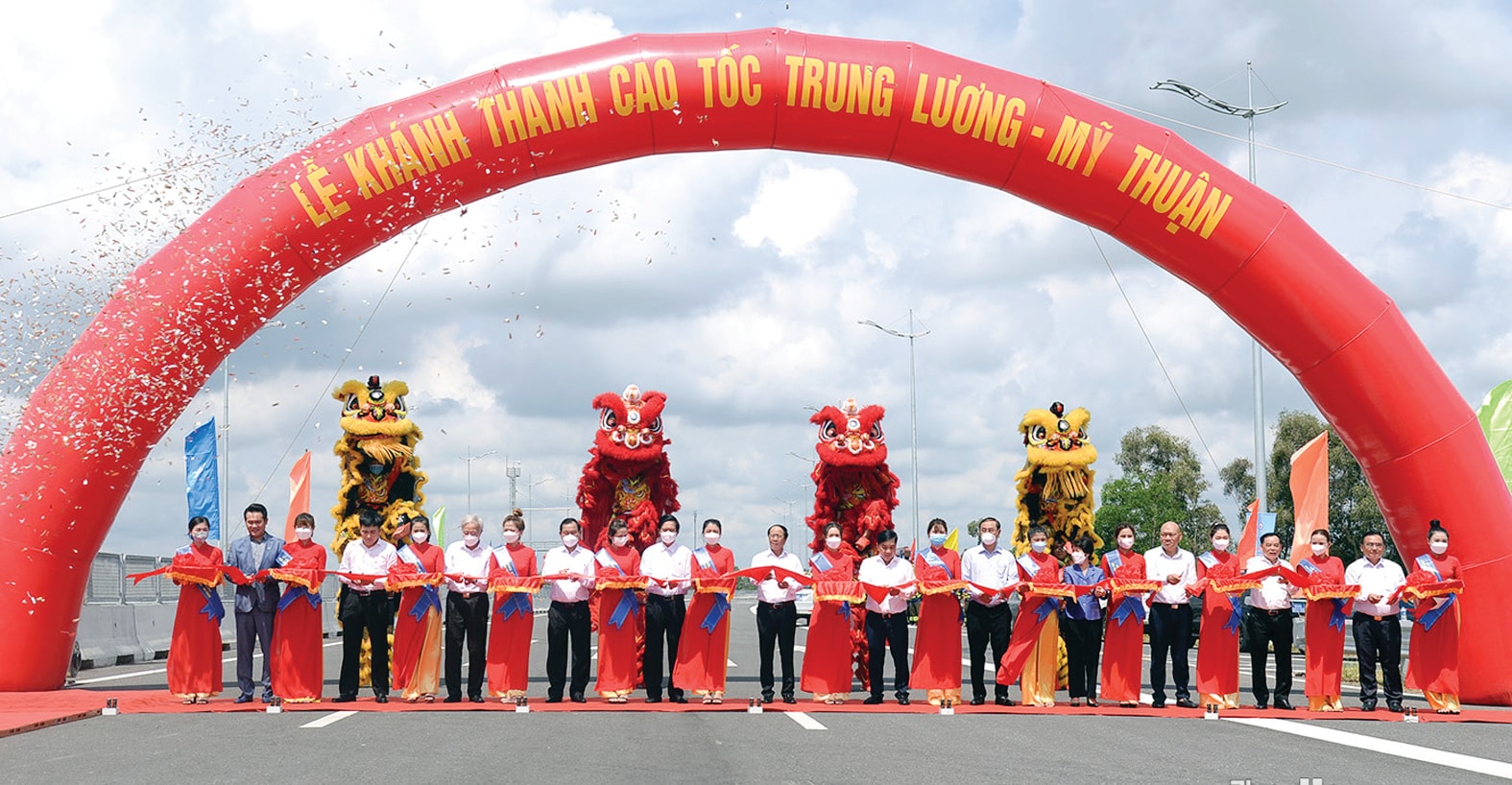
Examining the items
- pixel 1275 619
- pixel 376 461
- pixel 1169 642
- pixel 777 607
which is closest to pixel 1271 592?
pixel 1275 619

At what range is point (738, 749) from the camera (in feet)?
29.2

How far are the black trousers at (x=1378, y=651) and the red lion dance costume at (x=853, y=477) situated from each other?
4493 millimetres

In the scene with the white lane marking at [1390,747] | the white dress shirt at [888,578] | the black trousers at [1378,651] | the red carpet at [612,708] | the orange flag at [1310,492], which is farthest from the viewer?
the orange flag at [1310,492]

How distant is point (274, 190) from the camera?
12.6m

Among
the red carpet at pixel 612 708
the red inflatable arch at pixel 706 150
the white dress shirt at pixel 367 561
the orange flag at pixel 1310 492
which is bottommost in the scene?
the red carpet at pixel 612 708

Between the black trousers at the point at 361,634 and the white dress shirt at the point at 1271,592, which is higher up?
the white dress shirt at the point at 1271,592

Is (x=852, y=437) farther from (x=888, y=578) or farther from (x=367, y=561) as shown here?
(x=367, y=561)

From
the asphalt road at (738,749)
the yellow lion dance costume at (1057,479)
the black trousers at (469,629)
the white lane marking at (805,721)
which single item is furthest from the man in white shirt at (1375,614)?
the black trousers at (469,629)

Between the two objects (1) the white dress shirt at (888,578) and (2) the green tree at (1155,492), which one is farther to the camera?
(2) the green tree at (1155,492)

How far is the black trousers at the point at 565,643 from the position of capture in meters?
12.3

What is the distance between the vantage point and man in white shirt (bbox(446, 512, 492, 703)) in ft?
41.1

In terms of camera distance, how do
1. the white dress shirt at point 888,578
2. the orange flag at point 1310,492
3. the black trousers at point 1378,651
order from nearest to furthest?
1. the black trousers at point 1378,651
2. the white dress shirt at point 888,578
3. the orange flag at point 1310,492

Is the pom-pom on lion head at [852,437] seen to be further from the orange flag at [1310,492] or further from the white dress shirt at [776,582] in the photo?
the orange flag at [1310,492]

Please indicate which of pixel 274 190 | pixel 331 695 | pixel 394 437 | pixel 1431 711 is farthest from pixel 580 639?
pixel 1431 711
